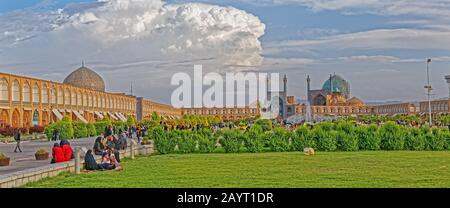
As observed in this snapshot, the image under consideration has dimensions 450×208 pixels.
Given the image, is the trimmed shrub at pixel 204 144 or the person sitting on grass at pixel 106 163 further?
the trimmed shrub at pixel 204 144

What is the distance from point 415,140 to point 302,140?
135 inches

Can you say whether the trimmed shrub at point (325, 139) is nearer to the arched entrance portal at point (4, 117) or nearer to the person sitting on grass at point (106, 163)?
the person sitting on grass at point (106, 163)

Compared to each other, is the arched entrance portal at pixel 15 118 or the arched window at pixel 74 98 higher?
the arched window at pixel 74 98

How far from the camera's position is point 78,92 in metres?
48.1

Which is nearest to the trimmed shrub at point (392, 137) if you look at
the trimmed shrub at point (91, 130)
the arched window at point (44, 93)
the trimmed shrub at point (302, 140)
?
the trimmed shrub at point (302, 140)

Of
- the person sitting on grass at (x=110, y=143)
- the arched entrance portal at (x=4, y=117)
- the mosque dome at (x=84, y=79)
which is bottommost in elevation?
the person sitting on grass at (x=110, y=143)

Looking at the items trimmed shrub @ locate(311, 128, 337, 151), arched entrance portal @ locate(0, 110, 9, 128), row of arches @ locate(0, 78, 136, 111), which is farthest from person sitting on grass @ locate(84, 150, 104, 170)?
arched entrance portal @ locate(0, 110, 9, 128)

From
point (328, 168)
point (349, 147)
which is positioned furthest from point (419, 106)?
point (328, 168)

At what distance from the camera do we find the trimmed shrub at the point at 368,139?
16.6 m

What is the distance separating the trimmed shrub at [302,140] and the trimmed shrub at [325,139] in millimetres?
123

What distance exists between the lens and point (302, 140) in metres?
16.5

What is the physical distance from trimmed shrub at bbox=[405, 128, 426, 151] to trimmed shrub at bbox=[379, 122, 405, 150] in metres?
0.20

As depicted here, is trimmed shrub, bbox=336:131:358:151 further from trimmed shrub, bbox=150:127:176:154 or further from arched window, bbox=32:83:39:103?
arched window, bbox=32:83:39:103
